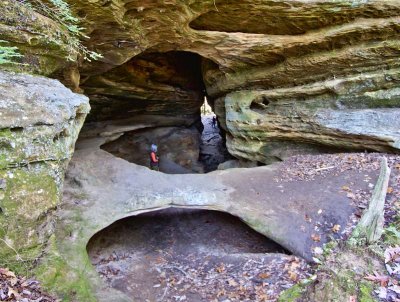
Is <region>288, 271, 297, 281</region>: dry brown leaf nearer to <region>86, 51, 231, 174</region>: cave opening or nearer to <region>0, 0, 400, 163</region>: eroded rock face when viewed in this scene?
<region>0, 0, 400, 163</region>: eroded rock face

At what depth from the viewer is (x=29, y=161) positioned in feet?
15.4

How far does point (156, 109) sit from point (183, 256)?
994 cm

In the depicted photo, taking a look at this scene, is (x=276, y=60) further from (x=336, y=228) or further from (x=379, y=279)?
(x=379, y=279)

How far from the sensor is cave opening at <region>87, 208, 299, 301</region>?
6.32 m

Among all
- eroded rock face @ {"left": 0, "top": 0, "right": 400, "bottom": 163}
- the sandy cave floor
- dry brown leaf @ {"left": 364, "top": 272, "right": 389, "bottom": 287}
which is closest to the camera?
dry brown leaf @ {"left": 364, "top": 272, "right": 389, "bottom": 287}

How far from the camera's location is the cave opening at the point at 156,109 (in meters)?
13.2

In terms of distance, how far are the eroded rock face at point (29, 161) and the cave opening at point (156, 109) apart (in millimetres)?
6681

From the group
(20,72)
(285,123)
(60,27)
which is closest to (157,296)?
(20,72)

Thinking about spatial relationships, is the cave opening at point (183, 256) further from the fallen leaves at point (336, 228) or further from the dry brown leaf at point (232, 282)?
the fallen leaves at point (336, 228)

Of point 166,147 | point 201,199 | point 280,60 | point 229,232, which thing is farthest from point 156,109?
point 229,232

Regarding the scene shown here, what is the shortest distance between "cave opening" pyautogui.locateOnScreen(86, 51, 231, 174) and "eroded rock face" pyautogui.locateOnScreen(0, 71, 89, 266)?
6.68 metres

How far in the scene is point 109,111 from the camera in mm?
14578

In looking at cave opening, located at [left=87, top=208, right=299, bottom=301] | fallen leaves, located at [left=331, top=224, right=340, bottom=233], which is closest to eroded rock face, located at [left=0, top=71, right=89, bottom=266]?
cave opening, located at [left=87, top=208, right=299, bottom=301]

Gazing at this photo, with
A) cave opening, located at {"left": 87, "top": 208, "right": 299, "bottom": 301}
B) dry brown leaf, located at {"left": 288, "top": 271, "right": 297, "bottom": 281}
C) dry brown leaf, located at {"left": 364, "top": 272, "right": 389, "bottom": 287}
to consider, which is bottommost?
cave opening, located at {"left": 87, "top": 208, "right": 299, "bottom": 301}
